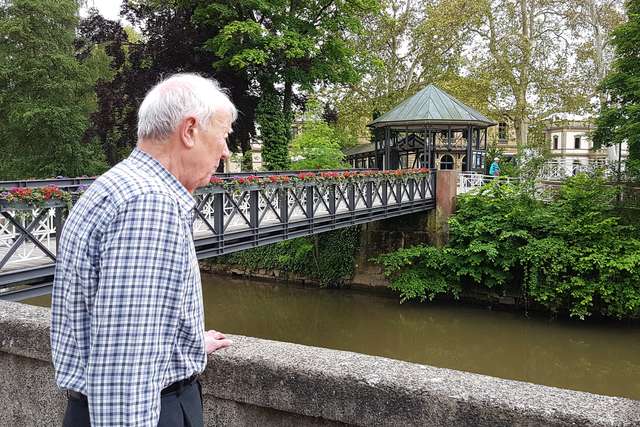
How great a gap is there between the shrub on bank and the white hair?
13.5 metres

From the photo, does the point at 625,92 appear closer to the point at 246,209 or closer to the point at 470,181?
the point at 470,181

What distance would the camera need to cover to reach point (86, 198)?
120 centimetres

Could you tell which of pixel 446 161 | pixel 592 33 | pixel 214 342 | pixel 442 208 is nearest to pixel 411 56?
pixel 446 161

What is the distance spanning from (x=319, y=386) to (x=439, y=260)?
14089mm

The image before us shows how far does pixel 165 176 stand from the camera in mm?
1257

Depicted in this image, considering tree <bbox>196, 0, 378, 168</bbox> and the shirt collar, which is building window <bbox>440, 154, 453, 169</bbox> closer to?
Answer: tree <bbox>196, 0, 378, 168</bbox>

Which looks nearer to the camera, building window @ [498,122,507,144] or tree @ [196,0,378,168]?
tree @ [196,0,378,168]

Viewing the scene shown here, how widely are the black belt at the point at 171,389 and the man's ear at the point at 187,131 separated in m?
0.60

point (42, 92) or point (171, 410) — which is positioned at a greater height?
point (42, 92)

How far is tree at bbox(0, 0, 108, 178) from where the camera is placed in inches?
927

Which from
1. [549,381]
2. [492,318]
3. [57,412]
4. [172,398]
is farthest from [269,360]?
[492,318]

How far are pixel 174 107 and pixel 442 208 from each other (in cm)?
1623

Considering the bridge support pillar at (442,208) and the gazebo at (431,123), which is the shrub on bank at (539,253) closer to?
the bridge support pillar at (442,208)

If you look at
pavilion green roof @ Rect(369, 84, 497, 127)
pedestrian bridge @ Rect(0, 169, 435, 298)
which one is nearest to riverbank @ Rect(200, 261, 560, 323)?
pedestrian bridge @ Rect(0, 169, 435, 298)
